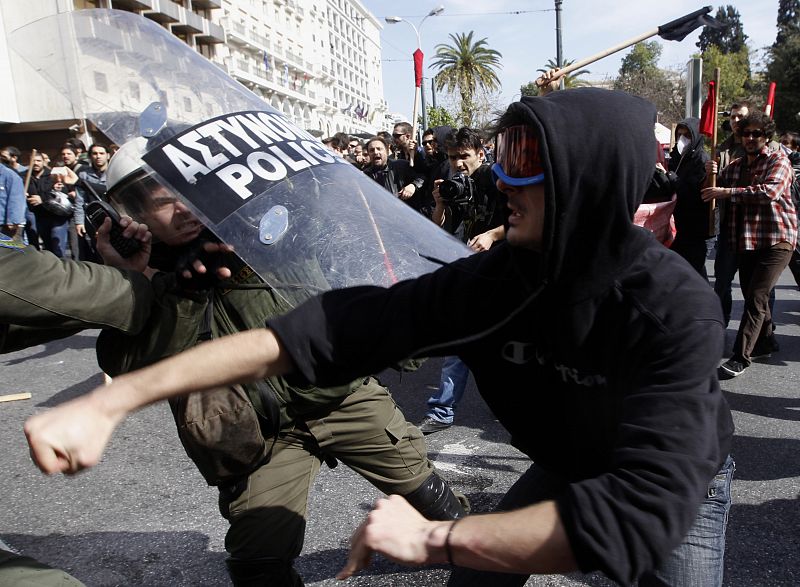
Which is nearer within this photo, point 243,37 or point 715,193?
point 715,193

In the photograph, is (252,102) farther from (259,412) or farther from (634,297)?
(634,297)

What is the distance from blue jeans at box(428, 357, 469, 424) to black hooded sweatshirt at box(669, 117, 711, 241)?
256 cm

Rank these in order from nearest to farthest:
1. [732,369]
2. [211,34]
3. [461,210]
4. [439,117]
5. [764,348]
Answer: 1. [461,210]
2. [732,369]
3. [764,348]
4. [439,117]
5. [211,34]

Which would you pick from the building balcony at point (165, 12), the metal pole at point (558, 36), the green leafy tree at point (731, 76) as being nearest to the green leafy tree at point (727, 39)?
the green leafy tree at point (731, 76)

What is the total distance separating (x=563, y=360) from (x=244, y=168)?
81cm

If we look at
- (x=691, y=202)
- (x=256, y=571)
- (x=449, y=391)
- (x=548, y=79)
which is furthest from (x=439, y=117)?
(x=256, y=571)

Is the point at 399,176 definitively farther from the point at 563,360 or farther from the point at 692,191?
the point at 563,360

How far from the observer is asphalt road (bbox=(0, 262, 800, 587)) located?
2.62m

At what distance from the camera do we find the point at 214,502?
322 cm

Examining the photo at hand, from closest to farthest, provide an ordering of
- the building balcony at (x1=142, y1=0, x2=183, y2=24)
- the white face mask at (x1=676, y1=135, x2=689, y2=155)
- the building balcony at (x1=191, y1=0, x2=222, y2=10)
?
the white face mask at (x1=676, y1=135, x2=689, y2=155), the building balcony at (x1=142, y1=0, x2=183, y2=24), the building balcony at (x1=191, y1=0, x2=222, y2=10)

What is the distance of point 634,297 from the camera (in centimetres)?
114

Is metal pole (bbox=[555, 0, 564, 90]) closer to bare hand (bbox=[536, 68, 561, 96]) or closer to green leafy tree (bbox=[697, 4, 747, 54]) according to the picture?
bare hand (bbox=[536, 68, 561, 96])

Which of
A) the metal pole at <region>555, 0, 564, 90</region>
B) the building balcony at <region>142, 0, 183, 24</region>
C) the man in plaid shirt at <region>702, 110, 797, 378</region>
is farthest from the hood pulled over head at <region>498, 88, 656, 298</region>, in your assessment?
the building balcony at <region>142, 0, 183, 24</region>

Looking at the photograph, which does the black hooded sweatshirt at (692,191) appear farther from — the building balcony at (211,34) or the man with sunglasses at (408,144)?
the building balcony at (211,34)
